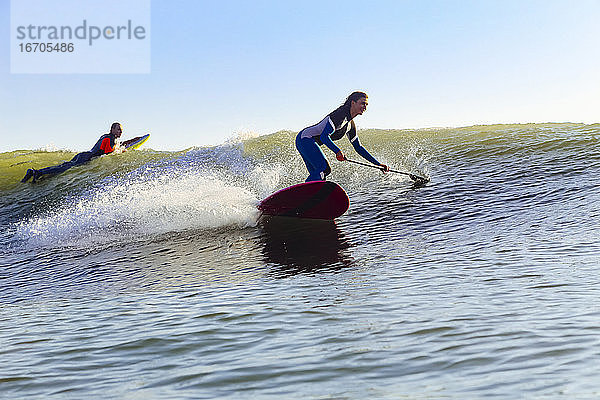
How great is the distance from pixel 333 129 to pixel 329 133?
0.43ft

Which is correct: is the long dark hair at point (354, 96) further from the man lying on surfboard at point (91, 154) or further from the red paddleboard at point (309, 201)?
the man lying on surfboard at point (91, 154)

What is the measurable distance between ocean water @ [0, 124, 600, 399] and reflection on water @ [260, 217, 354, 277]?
0.07m

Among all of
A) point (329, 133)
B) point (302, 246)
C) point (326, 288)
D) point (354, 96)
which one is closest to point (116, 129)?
point (329, 133)

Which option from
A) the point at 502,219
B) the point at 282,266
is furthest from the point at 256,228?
the point at 502,219

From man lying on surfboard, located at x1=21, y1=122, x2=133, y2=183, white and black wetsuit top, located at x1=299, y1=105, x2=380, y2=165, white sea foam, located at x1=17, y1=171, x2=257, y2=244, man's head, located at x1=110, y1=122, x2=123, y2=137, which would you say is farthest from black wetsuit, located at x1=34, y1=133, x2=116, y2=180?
white and black wetsuit top, located at x1=299, y1=105, x2=380, y2=165

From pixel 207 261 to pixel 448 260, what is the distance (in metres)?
4.01

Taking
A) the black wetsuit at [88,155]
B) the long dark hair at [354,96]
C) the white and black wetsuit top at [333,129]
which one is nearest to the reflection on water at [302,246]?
the white and black wetsuit top at [333,129]

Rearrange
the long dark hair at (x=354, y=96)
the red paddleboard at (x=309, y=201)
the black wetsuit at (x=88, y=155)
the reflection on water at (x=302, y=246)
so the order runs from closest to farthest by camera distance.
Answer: the reflection on water at (x=302, y=246) < the long dark hair at (x=354, y=96) < the red paddleboard at (x=309, y=201) < the black wetsuit at (x=88, y=155)

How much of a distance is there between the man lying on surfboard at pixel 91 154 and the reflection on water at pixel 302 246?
11.4 metres

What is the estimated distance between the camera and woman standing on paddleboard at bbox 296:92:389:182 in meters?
12.0

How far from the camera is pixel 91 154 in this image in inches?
909

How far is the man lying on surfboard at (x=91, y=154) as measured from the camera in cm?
2212

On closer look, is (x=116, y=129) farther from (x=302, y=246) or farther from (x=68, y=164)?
(x=302, y=246)

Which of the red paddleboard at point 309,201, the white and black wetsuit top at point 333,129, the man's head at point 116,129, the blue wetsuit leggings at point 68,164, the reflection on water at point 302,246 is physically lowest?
the reflection on water at point 302,246
